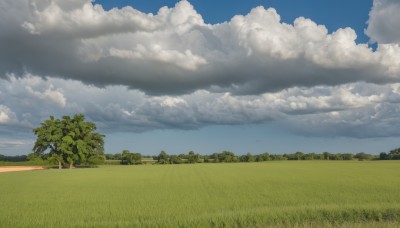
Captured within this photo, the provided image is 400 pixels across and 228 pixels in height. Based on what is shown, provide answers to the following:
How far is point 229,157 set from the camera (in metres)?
134

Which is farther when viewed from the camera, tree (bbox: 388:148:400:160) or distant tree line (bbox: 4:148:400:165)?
tree (bbox: 388:148:400:160)

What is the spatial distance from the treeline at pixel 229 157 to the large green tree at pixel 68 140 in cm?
3159

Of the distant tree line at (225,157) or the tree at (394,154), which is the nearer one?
the distant tree line at (225,157)

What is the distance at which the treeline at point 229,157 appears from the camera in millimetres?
120438

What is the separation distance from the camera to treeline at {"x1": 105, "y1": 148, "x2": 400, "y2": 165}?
395 ft

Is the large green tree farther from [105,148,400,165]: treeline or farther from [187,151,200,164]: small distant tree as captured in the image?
[187,151,200,164]: small distant tree

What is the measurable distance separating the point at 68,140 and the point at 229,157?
66141 millimetres

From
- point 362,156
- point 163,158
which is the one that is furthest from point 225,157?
point 362,156

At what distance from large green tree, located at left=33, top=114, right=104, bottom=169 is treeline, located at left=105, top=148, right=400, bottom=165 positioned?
3159cm

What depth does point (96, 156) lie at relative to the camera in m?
87.8

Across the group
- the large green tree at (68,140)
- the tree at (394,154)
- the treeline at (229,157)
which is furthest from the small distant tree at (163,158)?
the tree at (394,154)

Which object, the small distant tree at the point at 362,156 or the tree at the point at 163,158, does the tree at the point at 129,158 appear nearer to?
the tree at the point at 163,158

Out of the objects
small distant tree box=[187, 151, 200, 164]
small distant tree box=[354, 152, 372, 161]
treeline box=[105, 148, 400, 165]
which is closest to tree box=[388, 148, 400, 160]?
treeline box=[105, 148, 400, 165]

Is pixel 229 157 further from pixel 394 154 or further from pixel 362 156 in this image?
pixel 394 154
